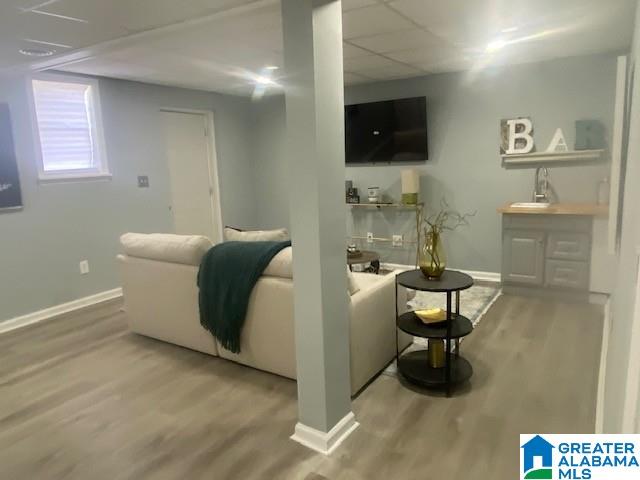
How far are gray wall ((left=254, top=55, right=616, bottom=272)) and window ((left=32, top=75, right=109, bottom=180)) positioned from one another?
2.87 metres

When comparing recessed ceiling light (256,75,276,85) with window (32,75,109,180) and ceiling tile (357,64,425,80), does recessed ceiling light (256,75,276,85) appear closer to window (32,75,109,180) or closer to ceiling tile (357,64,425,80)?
ceiling tile (357,64,425,80)

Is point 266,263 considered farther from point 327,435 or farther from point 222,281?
point 327,435

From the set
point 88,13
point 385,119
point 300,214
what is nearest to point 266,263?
point 300,214

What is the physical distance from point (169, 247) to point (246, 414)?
1.37 m

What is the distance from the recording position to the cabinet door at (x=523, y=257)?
423cm

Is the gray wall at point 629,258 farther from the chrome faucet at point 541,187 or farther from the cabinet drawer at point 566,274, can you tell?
the chrome faucet at point 541,187

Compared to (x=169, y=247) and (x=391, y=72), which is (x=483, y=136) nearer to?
(x=391, y=72)

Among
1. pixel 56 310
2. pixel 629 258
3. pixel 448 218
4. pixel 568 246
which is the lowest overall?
pixel 56 310

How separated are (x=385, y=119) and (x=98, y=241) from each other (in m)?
3.41

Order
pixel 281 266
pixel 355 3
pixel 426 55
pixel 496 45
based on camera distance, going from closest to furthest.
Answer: pixel 355 3, pixel 281 266, pixel 496 45, pixel 426 55

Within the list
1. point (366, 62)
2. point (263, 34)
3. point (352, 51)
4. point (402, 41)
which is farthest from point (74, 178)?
point (402, 41)

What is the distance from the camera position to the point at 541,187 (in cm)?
459

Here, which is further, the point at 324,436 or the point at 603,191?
the point at 603,191

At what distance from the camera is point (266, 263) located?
284cm
